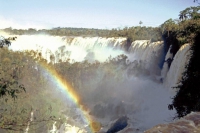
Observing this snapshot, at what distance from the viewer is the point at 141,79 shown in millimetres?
34812

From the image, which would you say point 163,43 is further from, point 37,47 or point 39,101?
point 37,47

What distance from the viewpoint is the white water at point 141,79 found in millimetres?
20672

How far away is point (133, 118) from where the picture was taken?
24953 millimetres

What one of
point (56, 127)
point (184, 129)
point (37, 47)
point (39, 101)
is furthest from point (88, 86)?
point (184, 129)

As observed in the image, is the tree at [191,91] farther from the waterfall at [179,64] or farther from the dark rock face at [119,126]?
the dark rock face at [119,126]

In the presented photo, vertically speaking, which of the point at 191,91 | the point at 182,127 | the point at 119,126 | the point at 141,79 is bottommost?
the point at 119,126

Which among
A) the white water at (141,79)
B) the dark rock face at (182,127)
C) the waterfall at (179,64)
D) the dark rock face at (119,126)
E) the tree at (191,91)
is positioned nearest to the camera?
the dark rock face at (182,127)

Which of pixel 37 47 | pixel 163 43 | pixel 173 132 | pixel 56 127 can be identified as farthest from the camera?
pixel 37 47

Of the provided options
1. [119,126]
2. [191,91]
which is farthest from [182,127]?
[119,126]

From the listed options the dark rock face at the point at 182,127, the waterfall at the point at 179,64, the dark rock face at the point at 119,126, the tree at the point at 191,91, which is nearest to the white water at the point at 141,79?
the waterfall at the point at 179,64

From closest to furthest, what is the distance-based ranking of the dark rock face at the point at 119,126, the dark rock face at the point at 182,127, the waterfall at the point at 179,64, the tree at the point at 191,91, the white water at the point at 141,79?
the dark rock face at the point at 182,127 < the tree at the point at 191,91 < the waterfall at the point at 179,64 < the white water at the point at 141,79 < the dark rock face at the point at 119,126

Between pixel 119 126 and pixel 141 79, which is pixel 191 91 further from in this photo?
pixel 141 79

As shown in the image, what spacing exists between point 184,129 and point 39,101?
4042 centimetres

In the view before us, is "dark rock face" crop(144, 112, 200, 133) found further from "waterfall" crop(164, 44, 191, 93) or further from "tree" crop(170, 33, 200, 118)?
"waterfall" crop(164, 44, 191, 93)
